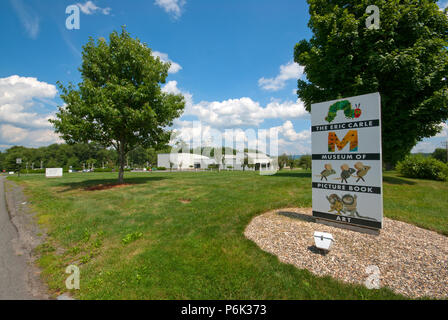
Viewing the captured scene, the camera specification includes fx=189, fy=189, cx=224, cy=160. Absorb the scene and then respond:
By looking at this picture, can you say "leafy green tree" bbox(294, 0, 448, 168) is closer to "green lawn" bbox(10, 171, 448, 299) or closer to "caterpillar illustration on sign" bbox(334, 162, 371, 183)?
"green lawn" bbox(10, 171, 448, 299)

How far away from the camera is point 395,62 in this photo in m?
11.4

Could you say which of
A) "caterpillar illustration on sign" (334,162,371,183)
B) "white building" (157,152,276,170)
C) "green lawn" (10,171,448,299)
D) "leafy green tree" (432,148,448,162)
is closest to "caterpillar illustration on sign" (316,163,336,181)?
"caterpillar illustration on sign" (334,162,371,183)

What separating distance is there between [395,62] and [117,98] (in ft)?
60.8

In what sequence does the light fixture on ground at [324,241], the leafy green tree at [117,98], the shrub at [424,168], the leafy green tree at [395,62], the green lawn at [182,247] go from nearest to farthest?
the green lawn at [182,247] < the light fixture on ground at [324,241] < the leafy green tree at [395,62] < the leafy green tree at [117,98] < the shrub at [424,168]

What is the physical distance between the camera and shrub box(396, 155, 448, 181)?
1561 centimetres

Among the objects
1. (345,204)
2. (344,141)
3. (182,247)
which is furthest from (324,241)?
(182,247)

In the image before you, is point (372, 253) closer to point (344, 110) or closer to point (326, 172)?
point (326, 172)

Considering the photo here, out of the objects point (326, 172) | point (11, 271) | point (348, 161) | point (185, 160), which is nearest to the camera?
point (11, 271)

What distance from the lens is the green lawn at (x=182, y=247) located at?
3.80 meters

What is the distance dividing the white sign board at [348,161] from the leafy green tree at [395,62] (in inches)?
323

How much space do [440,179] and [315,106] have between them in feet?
56.2

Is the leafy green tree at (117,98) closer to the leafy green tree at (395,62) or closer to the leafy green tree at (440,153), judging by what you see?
the leafy green tree at (395,62)

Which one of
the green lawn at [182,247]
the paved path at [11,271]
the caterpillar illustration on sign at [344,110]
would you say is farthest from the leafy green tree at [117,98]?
the caterpillar illustration on sign at [344,110]

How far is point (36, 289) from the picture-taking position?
14.0 feet
